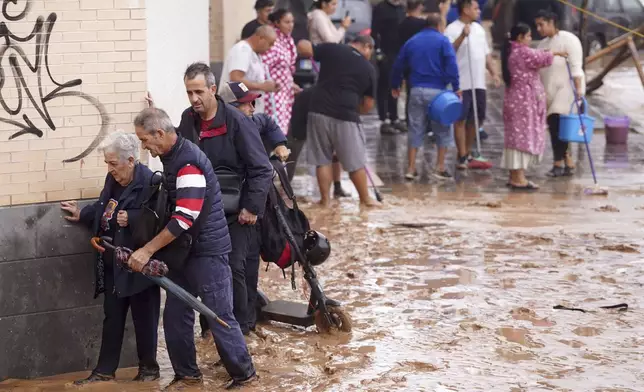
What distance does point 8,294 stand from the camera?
6941 mm

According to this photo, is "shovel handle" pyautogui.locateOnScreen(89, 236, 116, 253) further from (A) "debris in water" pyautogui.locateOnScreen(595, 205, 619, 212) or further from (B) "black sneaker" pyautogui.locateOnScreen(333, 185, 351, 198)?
(A) "debris in water" pyautogui.locateOnScreen(595, 205, 619, 212)

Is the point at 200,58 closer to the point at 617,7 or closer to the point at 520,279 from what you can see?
the point at 520,279

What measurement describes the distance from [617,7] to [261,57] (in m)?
14.6

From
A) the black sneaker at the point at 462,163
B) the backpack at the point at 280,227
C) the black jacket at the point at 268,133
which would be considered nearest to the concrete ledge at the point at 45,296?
the backpack at the point at 280,227

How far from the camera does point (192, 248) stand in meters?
6.65

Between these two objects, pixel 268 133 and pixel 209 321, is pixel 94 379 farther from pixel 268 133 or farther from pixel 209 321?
pixel 268 133

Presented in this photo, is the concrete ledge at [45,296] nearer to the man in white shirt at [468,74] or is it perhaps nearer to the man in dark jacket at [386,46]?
the man in white shirt at [468,74]

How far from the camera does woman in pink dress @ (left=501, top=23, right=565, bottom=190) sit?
13312 millimetres

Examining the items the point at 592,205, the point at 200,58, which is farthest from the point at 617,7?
the point at 200,58

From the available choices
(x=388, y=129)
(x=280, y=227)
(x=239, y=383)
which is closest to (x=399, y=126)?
(x=388, y=129)

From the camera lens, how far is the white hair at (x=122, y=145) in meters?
6.64

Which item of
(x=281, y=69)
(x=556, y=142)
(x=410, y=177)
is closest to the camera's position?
(x=281, y=69)

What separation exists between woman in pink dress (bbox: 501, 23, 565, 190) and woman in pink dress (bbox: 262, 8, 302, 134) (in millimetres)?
2476

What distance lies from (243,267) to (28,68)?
177 cm
